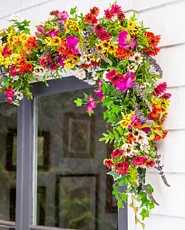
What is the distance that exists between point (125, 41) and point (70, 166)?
1.08m

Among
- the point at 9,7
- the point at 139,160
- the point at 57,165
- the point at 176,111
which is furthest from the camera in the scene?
the point at 57,165

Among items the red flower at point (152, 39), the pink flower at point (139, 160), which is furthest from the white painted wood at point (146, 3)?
the pink flower at point (139, 160)

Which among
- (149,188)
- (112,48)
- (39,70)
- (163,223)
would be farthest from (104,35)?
(163,223)

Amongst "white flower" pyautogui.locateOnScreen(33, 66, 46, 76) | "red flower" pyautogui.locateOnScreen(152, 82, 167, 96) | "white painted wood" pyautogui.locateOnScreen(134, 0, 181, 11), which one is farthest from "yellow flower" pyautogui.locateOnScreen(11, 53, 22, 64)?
"red flower" pyautogui.locateOnScreen(152, 82, 167, 96)

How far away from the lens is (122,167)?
67.0 inches

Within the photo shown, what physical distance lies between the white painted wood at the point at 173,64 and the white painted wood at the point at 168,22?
Answer: 4 centimetres

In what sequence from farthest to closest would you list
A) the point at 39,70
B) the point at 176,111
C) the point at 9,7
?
the point at 9,7
the point at 39,70
the point at 176,111

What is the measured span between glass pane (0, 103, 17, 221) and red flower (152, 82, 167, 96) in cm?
112

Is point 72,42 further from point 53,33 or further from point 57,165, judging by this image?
point 57,165

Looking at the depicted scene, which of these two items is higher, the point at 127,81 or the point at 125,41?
the point at 125,41

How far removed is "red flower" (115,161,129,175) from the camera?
170cm

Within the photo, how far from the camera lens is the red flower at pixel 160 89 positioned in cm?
175

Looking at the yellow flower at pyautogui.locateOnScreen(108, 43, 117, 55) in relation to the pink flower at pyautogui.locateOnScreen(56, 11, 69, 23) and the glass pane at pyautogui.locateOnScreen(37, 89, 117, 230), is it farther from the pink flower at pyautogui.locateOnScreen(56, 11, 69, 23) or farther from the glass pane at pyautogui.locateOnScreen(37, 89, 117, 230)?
the glass pane at pyautogui.locateOnScreen(37, 89, 117, 230)

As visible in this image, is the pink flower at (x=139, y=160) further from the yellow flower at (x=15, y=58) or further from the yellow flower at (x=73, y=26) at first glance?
the yellow flower at (x=15, y=58)
